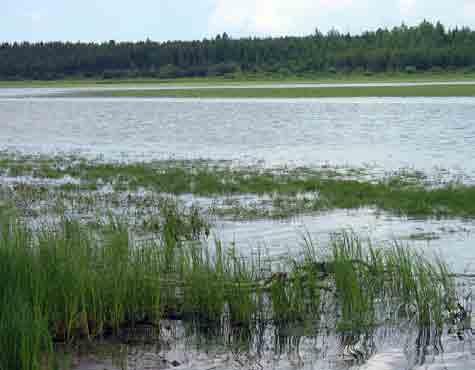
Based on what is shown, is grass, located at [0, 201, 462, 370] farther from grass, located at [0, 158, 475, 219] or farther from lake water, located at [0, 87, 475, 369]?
grass, located at [0, 158, 475, 219]

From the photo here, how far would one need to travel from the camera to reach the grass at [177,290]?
311 inches

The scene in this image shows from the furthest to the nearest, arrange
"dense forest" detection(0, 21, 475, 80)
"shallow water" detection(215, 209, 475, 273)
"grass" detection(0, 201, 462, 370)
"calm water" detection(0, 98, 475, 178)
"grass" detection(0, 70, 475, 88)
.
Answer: "dense forest" detection(0, 21, 475, 80), "grass" detection(0, 70, 475, 88), "calm water" detection(0, 98, 475, 178), "shallow water" detection(215, 209, 475, 273), "grass" detection(0, 201, 462, 370)

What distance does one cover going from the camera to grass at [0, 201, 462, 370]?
789 centimetres

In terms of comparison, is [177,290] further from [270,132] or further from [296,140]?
[270,132]

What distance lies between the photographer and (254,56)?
5935 inches

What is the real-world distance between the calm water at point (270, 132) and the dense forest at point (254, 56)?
65436mm

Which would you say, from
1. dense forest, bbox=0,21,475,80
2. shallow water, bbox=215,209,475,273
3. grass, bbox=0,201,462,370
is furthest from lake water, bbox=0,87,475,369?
dense forest, bbox=0,21,475,80

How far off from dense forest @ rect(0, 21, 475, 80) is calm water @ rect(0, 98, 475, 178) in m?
65.4

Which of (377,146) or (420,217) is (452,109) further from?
(420,217)

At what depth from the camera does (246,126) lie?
42.9m

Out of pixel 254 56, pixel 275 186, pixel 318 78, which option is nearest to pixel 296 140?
pixel 275 186

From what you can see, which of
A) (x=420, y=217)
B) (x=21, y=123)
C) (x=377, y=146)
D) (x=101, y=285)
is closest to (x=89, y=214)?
(x=420, y=217)

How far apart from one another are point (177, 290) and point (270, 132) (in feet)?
99.1

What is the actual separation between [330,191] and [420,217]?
10.7 ft
